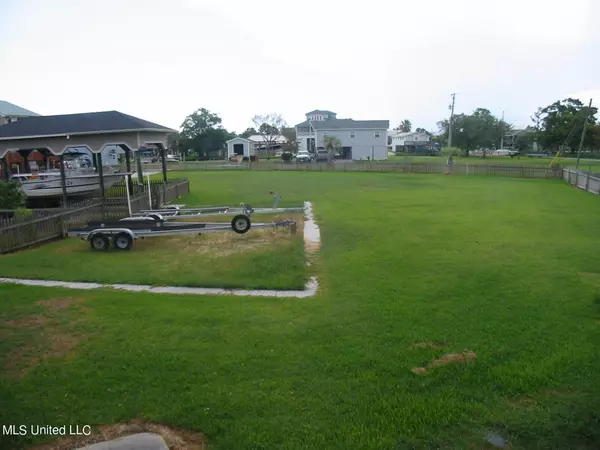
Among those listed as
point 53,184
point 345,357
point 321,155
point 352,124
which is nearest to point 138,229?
point 345,357

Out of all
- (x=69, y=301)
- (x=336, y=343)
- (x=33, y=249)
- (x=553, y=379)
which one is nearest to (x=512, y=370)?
(x=553, y=379)

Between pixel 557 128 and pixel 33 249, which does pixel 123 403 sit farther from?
pixel 557 128

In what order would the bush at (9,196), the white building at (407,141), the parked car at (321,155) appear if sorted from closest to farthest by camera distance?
the bush at (9,196), the parked car at (321,155), the white building at (407,141)

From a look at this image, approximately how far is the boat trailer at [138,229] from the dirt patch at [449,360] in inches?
373

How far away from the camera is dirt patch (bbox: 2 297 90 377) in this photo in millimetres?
6484

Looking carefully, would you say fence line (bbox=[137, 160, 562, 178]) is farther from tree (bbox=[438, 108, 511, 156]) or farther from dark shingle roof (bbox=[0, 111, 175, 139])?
tree (bbox=[438, 108, 511, 156])

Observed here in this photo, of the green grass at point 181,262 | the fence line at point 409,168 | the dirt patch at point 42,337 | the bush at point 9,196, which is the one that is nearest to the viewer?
the dirt patch at point 42,337

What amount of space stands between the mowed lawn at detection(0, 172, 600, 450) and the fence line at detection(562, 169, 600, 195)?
16647 millimetres

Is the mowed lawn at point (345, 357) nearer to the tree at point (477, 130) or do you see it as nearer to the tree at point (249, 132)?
the tree at point (477, 130)

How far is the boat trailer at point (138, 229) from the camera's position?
45.9 ft

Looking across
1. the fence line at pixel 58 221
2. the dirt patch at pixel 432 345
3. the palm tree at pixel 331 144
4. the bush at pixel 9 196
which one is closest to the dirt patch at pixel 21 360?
the dirt patch at pixel 432 345

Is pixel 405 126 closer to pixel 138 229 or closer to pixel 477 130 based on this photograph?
pixel 477 130

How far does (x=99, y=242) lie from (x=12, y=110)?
49567 millimetres

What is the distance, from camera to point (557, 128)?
6475cm
